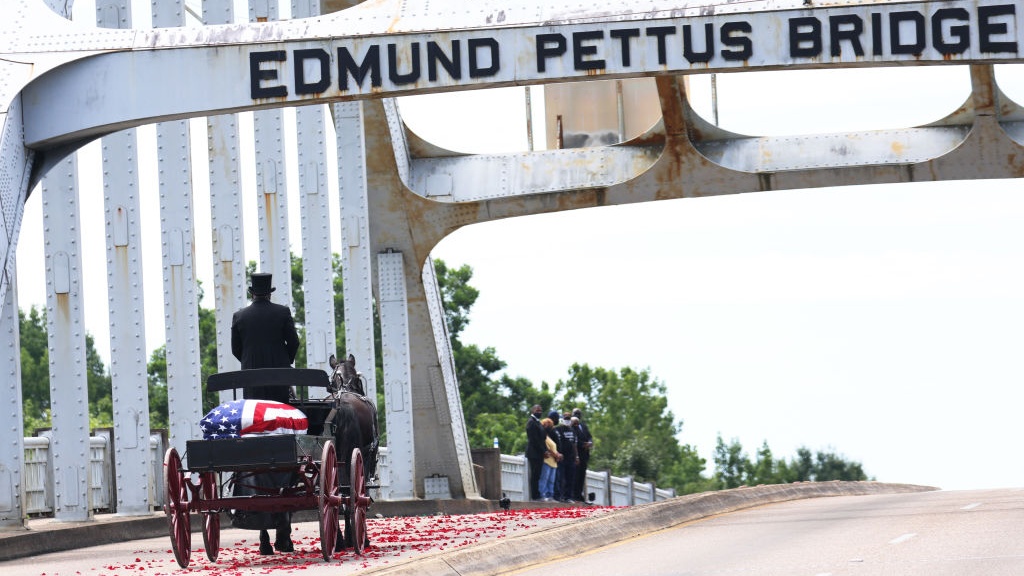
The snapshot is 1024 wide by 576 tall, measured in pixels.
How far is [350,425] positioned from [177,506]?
1.93 meters

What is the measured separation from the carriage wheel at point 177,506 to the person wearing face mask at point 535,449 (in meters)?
15.6

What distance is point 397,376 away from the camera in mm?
28656

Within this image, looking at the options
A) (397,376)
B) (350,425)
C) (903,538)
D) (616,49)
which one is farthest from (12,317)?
(397,376)

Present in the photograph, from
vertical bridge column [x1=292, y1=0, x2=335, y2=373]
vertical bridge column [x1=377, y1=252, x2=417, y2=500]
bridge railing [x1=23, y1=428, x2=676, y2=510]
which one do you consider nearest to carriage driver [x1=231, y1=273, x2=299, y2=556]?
bridge railing [x1=23, y1=428, x2=676, y2=510]

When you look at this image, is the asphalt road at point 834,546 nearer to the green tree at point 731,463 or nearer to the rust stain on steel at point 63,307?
the rust stain on steel at point 63,307

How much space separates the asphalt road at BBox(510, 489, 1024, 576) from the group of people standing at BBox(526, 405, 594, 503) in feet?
29.4

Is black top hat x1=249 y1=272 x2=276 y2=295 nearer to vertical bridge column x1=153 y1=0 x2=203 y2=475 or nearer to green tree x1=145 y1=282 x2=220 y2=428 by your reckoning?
vertical bridge column x1=153 y1=0 x2=203 y2=475

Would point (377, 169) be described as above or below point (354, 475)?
above

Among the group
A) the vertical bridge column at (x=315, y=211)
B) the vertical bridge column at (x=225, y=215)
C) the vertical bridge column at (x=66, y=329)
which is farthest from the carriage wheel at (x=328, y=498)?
the vertical bridge column at (x=315, y=211)

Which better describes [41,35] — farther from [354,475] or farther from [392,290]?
[392,290]

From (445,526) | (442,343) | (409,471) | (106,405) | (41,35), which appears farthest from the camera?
(106,405)

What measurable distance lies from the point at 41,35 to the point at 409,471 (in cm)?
1229

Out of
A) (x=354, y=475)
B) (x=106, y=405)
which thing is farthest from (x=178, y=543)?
(x=106, y=405)

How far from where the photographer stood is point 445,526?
19516mm
